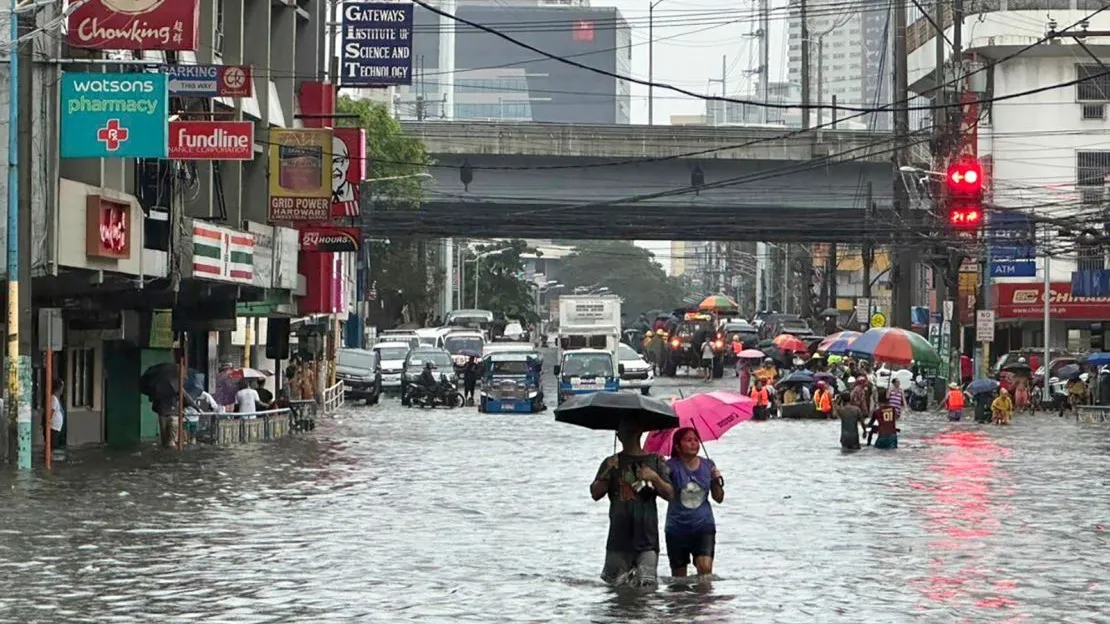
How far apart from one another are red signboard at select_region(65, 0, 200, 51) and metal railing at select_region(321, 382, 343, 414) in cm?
2784

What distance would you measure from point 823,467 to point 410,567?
633 inches

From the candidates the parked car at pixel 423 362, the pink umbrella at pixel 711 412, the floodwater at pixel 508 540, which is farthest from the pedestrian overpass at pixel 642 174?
the pink umbrella at pixel 711 412

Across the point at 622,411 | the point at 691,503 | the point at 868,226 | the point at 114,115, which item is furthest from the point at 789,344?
the point at 622,411

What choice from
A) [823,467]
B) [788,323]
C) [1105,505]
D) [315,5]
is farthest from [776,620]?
[788,323]

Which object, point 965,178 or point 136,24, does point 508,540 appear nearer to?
point 136,24

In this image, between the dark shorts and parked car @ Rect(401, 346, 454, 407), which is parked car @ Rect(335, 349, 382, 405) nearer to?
parked car @ Rect(401, 346, 454, 407)

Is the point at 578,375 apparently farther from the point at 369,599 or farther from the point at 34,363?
the point at 369,599

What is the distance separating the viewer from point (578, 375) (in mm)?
61281

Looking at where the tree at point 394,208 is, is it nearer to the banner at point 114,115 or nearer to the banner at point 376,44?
the banner at point 376,44

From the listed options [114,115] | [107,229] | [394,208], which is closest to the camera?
[114,115]

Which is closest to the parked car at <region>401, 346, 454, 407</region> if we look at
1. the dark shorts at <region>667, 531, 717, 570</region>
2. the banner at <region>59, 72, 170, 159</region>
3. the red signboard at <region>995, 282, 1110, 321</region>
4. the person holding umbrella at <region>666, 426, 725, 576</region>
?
the red signboard at <region>995, 282, 1110, 321</region>

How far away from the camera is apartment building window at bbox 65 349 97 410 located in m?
38.2

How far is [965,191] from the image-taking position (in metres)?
33.8

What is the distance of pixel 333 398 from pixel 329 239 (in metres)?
9.92
